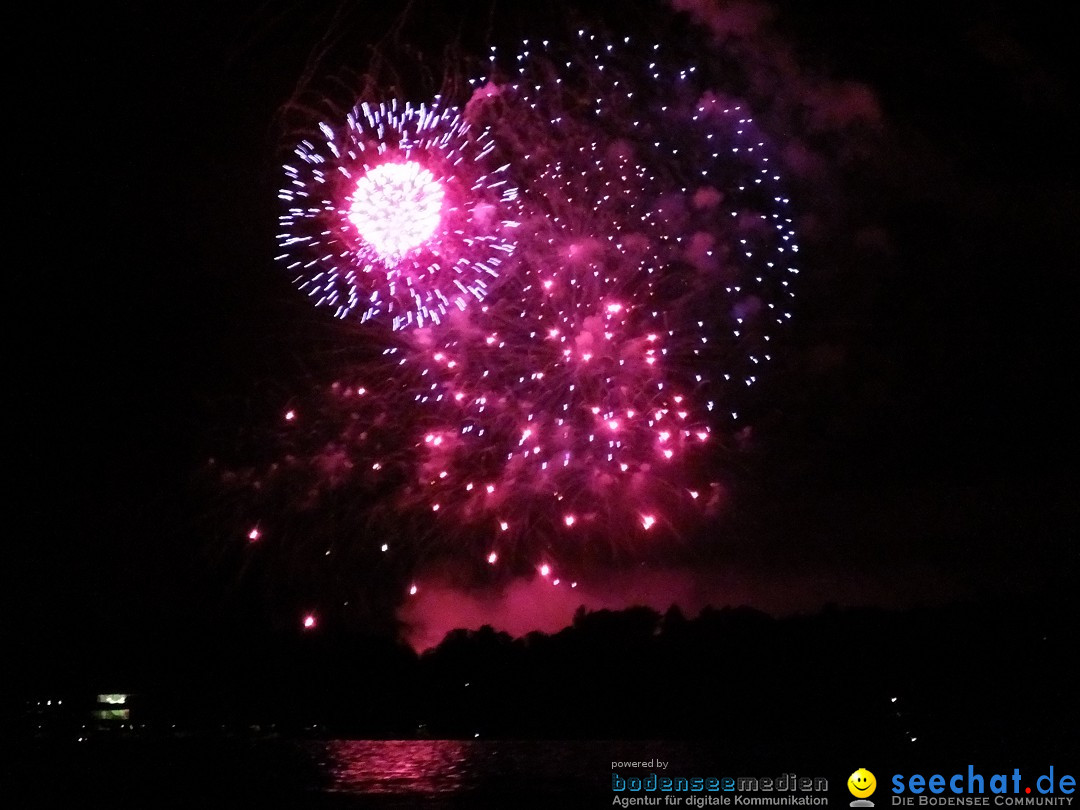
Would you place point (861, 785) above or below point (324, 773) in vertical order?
above

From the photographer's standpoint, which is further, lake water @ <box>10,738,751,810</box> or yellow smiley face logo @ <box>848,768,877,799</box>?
lake water @ <box>10,738,751,810</box>

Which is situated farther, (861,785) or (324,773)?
(324,773)

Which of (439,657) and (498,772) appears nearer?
(498,772)

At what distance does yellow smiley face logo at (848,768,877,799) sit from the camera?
→ 1823cm

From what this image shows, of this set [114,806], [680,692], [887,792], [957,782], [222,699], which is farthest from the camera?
[222,699]

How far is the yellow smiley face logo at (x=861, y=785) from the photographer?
18.2 metres

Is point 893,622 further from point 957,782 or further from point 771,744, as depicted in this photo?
point 957,782

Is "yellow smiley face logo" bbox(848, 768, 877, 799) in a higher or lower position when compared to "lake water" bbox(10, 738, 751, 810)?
higher

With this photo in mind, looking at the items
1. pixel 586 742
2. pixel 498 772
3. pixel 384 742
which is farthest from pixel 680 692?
pixel 498 772

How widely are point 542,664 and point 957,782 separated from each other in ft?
137

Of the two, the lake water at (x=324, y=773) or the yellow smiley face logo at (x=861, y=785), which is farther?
the lake water at (x=324, y=773)

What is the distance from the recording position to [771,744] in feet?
156

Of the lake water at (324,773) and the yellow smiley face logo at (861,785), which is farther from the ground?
the yellow smiley face logo at (861,785)

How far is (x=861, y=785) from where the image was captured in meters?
18.5
